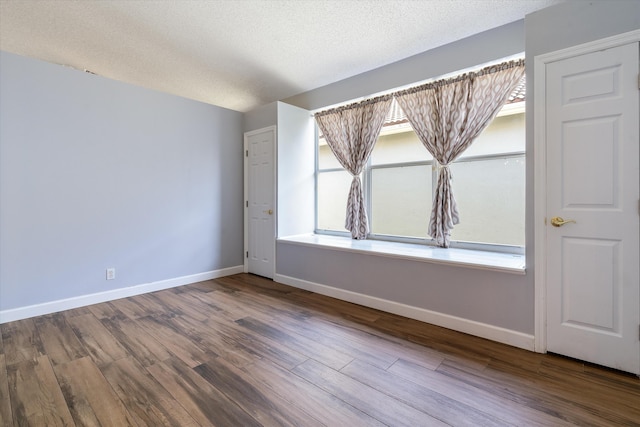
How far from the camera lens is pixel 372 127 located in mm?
3498

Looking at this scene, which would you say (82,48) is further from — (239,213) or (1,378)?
(1,378)

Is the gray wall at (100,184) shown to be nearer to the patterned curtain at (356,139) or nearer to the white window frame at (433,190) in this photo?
the white window frame at (433,190)

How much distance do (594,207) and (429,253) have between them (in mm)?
1242

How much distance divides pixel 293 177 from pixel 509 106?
2676 millimetres

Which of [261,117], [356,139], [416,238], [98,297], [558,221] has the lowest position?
[98,297]

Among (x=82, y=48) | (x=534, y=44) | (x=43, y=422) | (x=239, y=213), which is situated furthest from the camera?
(x=239, y=213)

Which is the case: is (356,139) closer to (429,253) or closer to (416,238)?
(416,238)

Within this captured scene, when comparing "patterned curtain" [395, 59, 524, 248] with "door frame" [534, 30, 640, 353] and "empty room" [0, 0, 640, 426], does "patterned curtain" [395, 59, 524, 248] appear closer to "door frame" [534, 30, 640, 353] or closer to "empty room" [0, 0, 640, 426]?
"empty room" [0, 0, 640, 426]

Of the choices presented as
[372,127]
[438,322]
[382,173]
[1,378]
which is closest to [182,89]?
[372,127]

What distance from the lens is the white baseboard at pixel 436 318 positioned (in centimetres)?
219

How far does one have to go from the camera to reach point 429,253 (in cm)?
275

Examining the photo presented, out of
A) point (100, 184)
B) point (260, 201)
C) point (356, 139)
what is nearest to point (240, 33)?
point (356, 139)

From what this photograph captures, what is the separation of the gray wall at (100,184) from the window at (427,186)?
5.62ft

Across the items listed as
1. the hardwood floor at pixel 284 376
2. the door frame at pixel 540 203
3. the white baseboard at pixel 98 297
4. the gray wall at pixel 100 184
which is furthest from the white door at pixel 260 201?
the door frame at pixel 540 203
